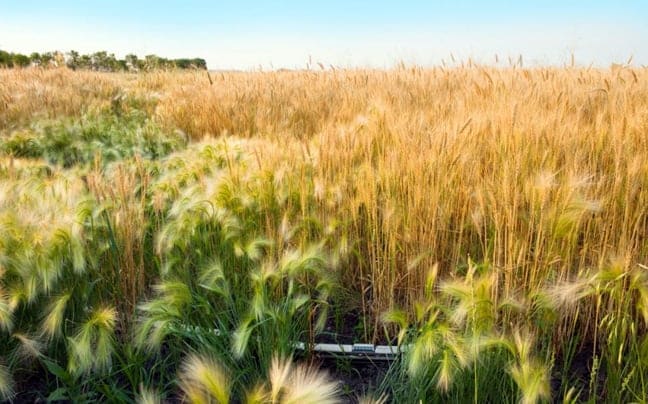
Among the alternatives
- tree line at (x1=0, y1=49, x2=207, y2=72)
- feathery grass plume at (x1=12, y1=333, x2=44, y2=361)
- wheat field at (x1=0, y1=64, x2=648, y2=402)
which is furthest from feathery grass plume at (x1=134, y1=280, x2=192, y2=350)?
tree line at (x1=0, y1=49, x2=207, y2=72)

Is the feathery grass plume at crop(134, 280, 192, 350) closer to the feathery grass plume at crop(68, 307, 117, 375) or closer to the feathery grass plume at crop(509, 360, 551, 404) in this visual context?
the feathery grass plume at crop(68, 307, 117, 375)

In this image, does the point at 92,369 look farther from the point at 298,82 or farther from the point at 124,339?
the point at 298,82

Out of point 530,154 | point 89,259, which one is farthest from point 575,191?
point 89,259

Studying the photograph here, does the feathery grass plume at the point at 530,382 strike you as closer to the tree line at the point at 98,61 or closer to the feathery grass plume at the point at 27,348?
the feathery grass plume at the point at 27,348

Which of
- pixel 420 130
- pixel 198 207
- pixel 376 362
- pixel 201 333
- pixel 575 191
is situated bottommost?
pixel 376 362

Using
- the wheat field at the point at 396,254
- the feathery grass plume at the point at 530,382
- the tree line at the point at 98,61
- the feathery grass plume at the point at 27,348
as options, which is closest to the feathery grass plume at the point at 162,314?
the wheat field at the point at 396,254

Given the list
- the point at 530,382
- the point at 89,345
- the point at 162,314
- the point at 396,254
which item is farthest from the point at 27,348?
the point at 530,382

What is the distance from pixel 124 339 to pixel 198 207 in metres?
0.61

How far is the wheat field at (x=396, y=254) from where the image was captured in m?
1.56

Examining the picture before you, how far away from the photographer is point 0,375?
4.88 feet

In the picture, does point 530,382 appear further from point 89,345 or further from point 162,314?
point 89,345

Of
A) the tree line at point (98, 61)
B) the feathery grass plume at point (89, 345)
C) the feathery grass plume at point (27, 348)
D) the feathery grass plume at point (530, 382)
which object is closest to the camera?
the feathery grass plume at point (530, 382)

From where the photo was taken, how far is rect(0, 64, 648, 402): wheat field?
156cm

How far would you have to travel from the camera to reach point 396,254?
7.11 ft
